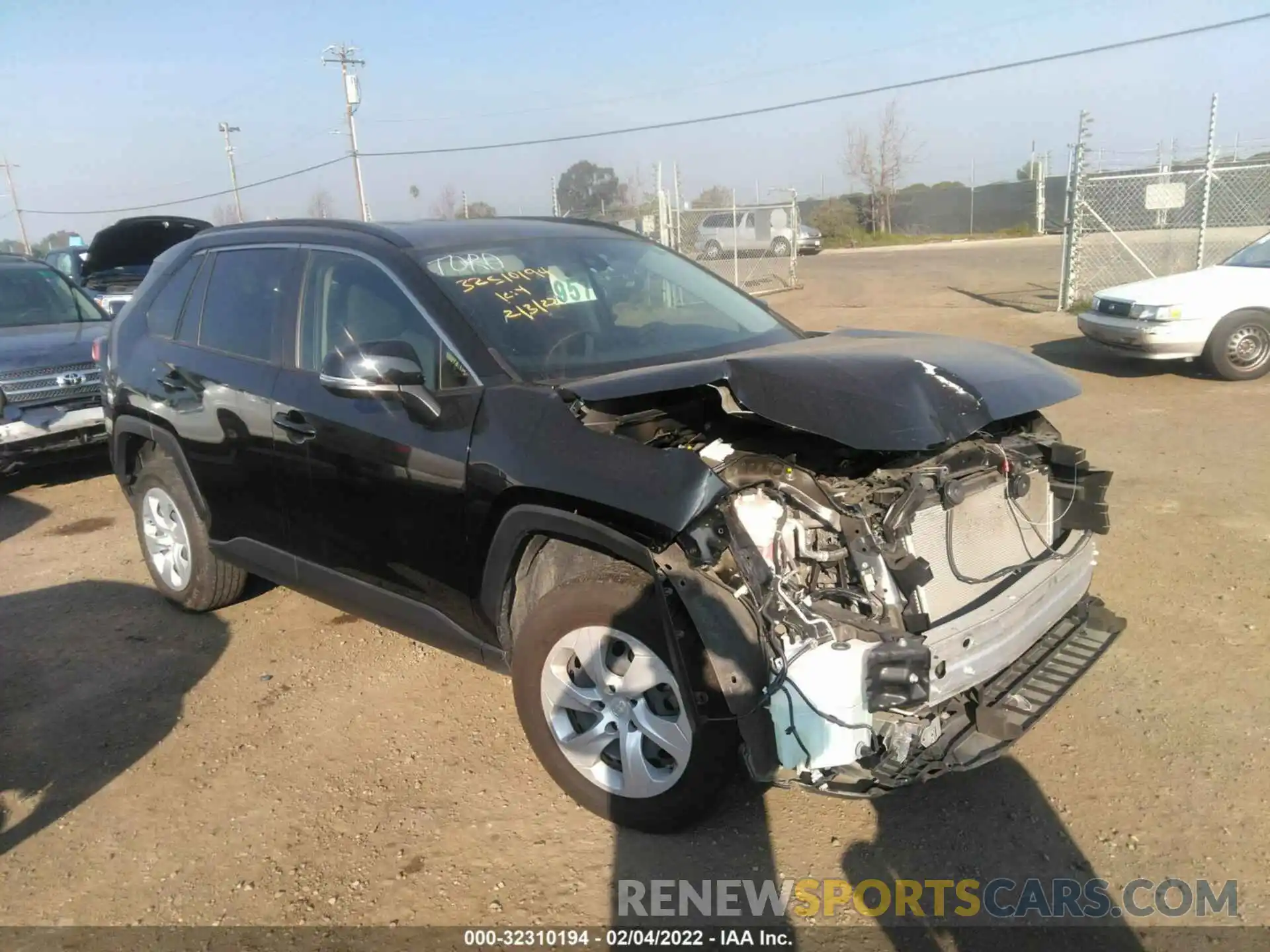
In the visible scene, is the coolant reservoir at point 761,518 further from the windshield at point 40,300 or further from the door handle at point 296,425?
the windshield at point 40,300

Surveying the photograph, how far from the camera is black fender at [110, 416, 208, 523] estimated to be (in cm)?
455

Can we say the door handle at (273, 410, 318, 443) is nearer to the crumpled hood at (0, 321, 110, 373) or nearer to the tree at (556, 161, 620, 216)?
the crumpled hood at (0, 321, 110, 373)

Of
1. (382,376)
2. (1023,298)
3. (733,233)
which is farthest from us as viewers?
(733,233)

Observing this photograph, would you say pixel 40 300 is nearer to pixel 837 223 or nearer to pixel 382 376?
pixel 382 376

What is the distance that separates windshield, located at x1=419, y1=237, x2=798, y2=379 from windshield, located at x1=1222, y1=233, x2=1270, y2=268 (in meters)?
7.76

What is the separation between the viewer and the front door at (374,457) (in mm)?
3326

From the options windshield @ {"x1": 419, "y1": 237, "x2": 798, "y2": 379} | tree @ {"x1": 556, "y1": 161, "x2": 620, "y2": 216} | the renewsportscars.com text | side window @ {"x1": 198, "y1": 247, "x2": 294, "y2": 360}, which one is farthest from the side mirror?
tree @ {"x1": 556, "y1": 161, "x2": 620, "y2": 216}

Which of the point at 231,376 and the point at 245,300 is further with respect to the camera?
the point at 245,300

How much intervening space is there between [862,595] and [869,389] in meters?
0.63

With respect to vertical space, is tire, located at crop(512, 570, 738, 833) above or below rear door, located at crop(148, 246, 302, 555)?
below

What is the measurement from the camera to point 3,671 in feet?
14.7

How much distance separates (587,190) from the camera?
91.4 ft

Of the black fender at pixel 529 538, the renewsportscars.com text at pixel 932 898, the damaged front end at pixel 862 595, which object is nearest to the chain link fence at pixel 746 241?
the damaged front end at pixel 862 595

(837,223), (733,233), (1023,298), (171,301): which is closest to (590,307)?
(171,301)
